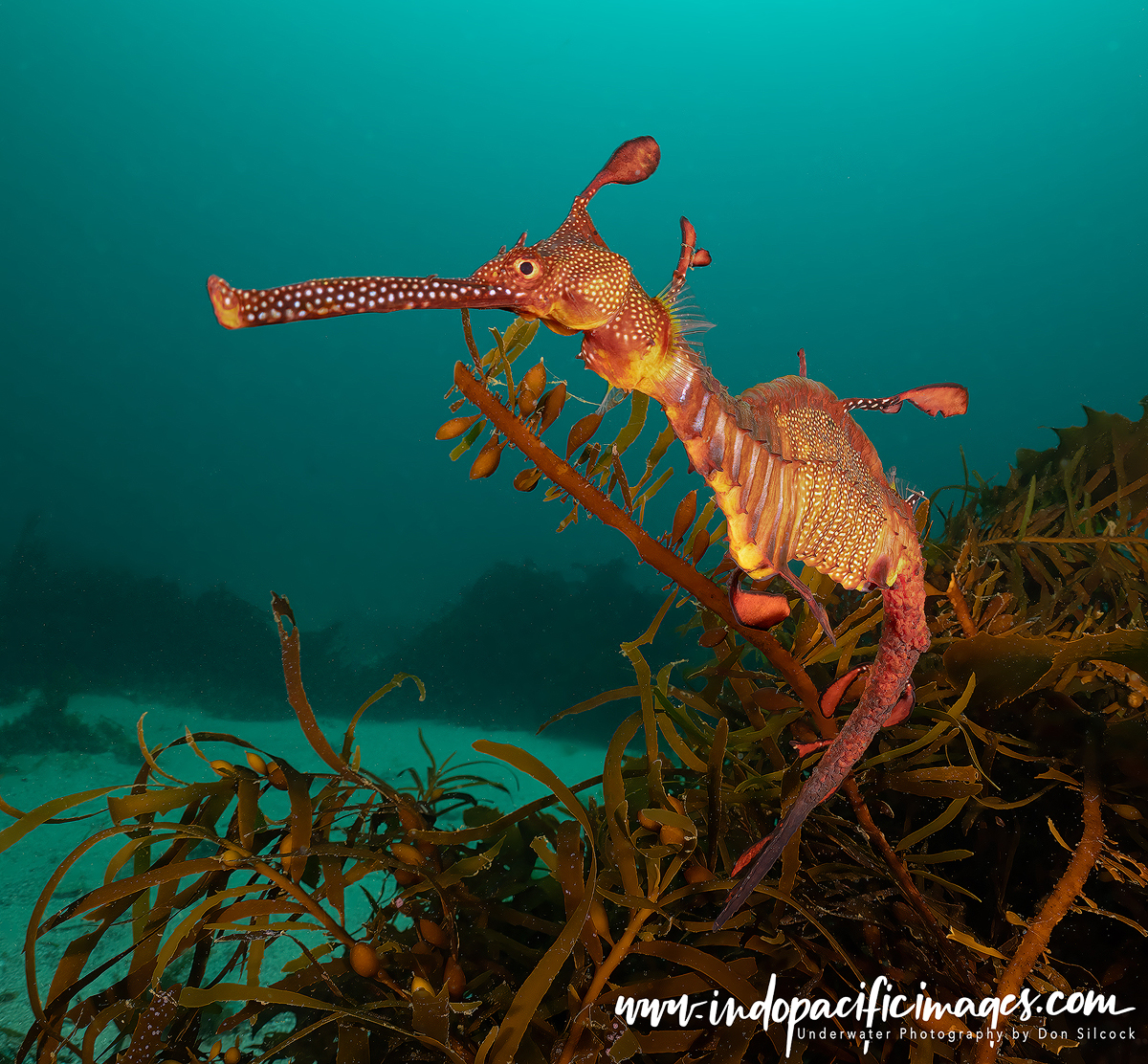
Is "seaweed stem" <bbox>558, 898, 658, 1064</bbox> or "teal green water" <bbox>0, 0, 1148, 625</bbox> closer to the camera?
"seaweed stem" <bbox>558, 898, 658, 1064</bbox>

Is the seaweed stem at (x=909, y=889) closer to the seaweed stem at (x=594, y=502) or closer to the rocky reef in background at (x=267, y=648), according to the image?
the seaweed stem at (x=594, y=502)

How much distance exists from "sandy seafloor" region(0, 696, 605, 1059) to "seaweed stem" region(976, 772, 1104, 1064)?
97 cm

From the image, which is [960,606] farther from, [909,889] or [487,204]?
[487,204]

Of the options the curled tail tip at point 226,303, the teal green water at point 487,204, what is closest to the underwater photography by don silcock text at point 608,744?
the curled tail tip at point 226,303

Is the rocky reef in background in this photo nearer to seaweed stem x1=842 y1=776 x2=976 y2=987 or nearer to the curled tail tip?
seaweed stem x1=842 y1=776 x2=976 y2=987

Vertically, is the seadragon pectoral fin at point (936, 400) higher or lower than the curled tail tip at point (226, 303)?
higher

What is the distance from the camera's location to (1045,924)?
2.87 feet

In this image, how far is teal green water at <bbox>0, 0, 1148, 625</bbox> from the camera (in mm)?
46844

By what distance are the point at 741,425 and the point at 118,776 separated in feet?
35.9

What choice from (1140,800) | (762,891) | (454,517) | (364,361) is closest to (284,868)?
(762,891)

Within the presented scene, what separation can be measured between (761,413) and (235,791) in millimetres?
1186

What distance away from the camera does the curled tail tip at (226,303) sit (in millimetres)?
497

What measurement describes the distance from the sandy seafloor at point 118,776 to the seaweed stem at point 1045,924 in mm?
966

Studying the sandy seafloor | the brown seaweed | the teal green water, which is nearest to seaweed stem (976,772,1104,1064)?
the brown seaweed
